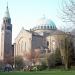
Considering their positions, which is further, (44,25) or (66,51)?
(44,25)

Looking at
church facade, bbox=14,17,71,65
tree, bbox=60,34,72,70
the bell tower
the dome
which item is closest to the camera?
tree, bbox=60,34,72,70

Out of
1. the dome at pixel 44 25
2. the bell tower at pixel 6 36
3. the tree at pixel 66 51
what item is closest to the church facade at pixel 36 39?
the dome at pixel 44 25

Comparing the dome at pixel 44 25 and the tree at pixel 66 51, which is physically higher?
the dome at pixel 44 25

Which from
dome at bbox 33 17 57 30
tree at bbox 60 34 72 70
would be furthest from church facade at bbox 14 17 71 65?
tree at bbox 60 34 72 70

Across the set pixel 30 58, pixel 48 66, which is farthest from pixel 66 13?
pixel 30 58

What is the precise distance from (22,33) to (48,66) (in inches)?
1698

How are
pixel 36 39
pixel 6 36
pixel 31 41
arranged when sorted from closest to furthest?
1. pixel 31 41
2. pixel 36 39
3. pixel 6 36

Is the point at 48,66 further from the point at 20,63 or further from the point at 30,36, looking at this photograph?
the point at 30,36

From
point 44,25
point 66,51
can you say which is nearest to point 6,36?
point 44,25

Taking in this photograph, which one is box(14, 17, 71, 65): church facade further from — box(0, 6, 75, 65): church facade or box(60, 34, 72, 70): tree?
box(60, 34, 72, 70): tree

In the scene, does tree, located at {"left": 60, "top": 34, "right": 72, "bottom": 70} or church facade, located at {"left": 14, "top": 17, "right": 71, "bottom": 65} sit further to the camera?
church facade, located at {"left": 14, "top": 17, "right": 71, "bottom": 65}

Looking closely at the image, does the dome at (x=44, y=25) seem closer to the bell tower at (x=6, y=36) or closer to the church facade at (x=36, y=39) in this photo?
the church facade at (x=36, y=39)

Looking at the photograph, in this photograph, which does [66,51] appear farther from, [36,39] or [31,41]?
[36,39]

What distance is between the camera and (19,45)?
333 feet
